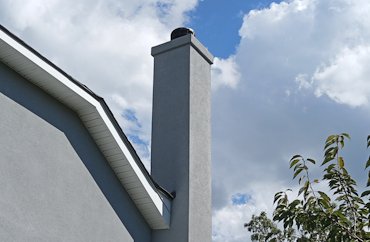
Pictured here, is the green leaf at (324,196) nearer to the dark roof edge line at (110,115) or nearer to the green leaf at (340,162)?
the green leaf at (340,162)

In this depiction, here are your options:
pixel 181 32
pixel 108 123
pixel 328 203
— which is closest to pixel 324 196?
pixel 328 203

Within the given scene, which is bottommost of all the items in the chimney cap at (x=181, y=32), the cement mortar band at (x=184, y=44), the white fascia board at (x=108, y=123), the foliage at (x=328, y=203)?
the foliage at (x=328, y=203)

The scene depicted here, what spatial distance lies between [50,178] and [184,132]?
2947 mm

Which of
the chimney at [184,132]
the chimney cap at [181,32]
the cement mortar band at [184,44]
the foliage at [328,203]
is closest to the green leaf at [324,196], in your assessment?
the foliage at [328,203]

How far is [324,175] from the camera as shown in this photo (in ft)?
17.5

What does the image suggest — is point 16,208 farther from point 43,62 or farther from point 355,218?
point 355,218

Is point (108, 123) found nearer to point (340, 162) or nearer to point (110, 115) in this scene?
point (110, 115)

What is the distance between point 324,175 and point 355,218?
519 millimetres

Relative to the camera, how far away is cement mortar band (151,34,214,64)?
9.97 meters

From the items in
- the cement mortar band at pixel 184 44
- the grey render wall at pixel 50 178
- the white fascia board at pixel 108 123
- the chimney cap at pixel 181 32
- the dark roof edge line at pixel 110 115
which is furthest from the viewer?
the chimney cap at pixel 181 32

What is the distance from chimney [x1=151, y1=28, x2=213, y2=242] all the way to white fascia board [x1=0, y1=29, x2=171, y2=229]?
189 mm

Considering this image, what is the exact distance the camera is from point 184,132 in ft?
30.5

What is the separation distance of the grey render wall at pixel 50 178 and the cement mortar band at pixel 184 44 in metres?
2.84

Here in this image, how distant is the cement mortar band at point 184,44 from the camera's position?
32.7ft
